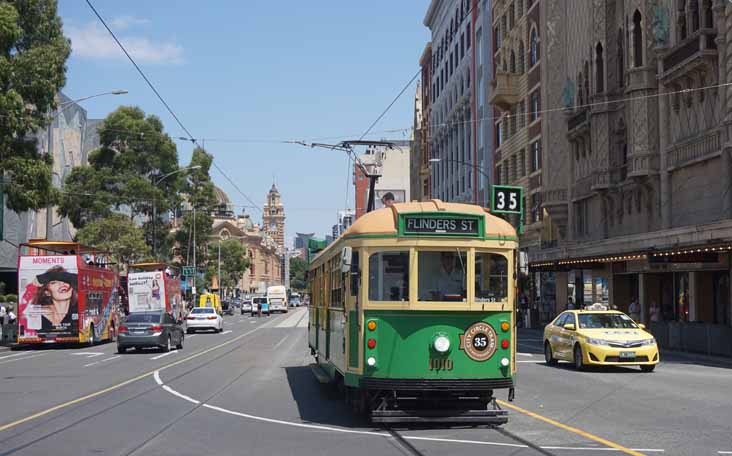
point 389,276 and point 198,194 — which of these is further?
point 198,194

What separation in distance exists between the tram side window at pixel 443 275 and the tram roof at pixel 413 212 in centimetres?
53

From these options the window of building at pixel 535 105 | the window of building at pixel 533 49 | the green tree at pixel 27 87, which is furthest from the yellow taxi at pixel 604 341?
the window of building at pixel 533 49

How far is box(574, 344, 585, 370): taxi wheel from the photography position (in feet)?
72.9

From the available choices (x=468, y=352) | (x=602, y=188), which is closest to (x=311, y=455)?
(x=468, y=352)

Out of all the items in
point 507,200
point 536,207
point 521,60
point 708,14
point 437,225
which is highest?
point 521,60

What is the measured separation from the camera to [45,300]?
1383 inches

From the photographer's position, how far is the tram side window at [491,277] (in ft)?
41.0

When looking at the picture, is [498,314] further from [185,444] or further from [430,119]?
[430,119]

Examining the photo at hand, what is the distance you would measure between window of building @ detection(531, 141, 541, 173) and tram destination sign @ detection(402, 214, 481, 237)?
41.7 metres

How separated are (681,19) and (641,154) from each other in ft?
18.2

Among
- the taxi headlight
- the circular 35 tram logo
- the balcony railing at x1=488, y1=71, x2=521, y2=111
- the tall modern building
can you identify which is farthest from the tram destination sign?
the balcony railing at x1=488, y1=71, x2=521, y2=111

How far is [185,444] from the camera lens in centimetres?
1117

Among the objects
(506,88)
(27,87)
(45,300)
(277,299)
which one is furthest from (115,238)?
(277,299)

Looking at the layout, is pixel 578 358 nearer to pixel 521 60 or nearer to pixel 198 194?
pixel 521 60
